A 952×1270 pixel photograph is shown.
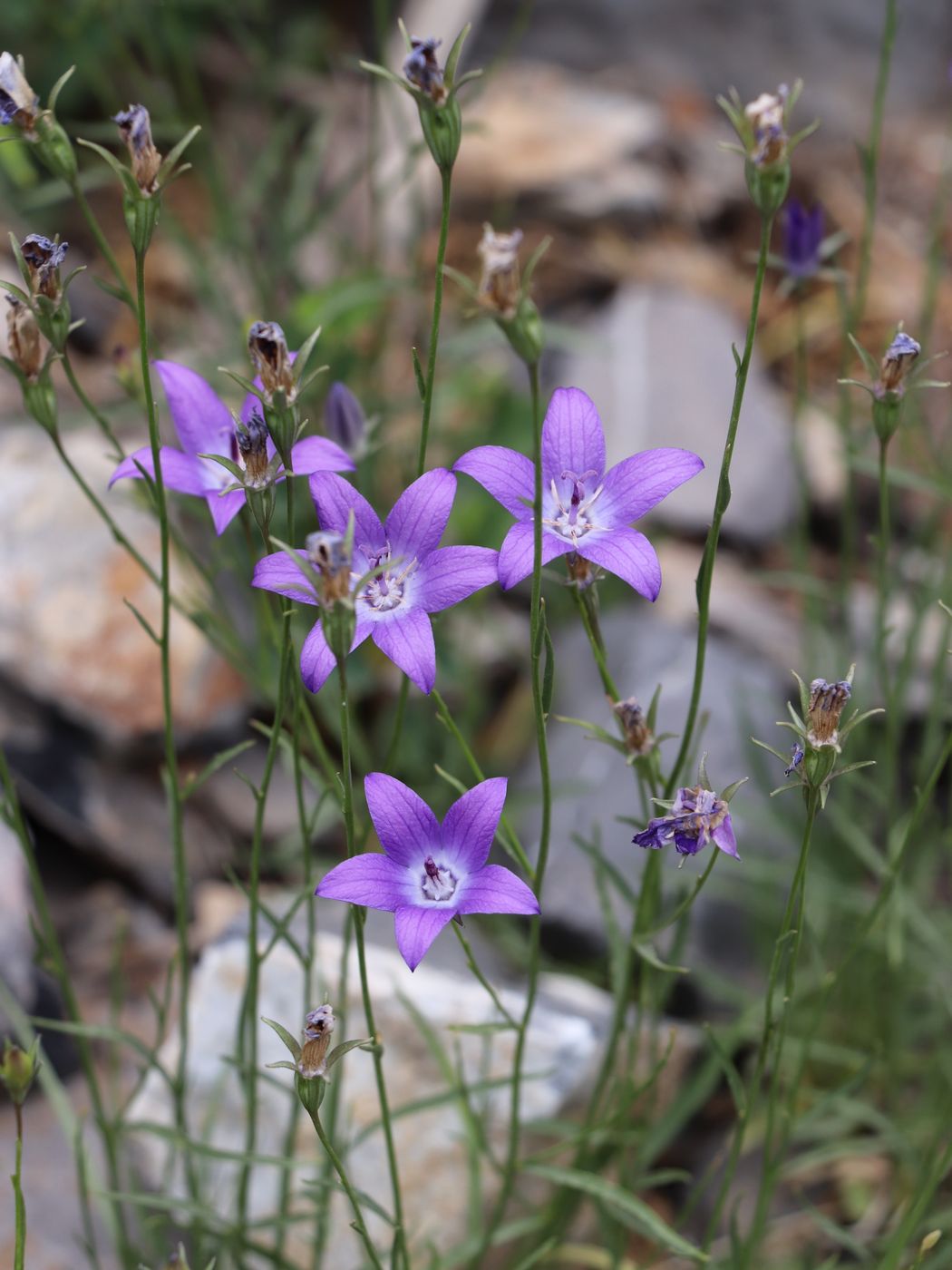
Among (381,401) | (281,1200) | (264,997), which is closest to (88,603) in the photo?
(381,401)

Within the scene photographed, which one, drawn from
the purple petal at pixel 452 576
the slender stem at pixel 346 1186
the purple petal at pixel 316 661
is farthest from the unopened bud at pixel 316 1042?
the purple petal at pixel 452 576

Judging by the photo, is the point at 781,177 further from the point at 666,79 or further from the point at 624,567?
the point at 666,79

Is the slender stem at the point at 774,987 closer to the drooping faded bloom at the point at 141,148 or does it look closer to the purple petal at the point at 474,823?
the purple petal at the point at 474,823

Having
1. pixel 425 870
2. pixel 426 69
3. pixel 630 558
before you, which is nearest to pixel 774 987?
pixel 425 870

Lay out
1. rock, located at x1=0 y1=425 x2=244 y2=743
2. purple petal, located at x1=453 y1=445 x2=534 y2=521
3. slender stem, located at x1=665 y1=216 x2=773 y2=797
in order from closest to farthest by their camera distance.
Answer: slender stem, located at x1=665 y1=216 x2=773 y2=797 < purple petal, located at x1=453 y1=445 x2=534 y2=521 < rock, located at x1=0 y1=425 x2=244 y2=743

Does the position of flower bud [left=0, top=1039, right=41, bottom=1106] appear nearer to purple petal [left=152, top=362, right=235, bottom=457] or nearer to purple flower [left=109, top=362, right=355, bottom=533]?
purple flower [left=109, top=362, right=355, bottom=533]

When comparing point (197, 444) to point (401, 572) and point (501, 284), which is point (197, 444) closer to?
point (401, 572)

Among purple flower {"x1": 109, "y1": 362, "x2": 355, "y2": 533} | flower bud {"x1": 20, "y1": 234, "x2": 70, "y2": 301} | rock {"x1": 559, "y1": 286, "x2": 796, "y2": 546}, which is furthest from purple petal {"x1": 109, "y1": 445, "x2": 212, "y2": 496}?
rock {"x1": 559, "y1": 286, "x2": 796, "y2": 546}
